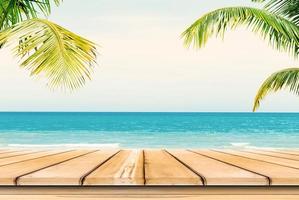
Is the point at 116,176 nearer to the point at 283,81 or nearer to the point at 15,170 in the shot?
the point at 15,170

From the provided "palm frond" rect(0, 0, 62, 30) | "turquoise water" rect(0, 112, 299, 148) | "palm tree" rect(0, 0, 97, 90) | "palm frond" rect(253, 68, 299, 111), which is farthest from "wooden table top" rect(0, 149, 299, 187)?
"turquoise water" rect(0, 112, 299, 148)

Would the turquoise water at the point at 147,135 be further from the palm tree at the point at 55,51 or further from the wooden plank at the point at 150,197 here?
the wooden plank at the point at 150,197

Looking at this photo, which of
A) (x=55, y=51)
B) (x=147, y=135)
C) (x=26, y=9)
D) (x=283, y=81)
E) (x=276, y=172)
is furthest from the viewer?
(x=147, y=135)

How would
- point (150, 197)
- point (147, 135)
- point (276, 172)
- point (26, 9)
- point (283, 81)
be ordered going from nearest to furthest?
point (150, 197)
point (276, 172)
point (26, 9)
point (283, 81)
point (147, 135)

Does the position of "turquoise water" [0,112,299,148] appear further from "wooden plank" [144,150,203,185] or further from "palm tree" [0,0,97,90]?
"wooden plank" [144,150,203,185]

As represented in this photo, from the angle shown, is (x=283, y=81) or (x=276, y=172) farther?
(x=283, y=81)

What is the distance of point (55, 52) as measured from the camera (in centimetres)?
343

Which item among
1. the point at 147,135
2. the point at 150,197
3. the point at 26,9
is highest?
the point at 26,9

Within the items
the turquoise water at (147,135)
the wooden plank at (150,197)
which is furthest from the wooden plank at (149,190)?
the turquoise water at (147,135)

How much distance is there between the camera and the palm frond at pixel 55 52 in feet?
11.0

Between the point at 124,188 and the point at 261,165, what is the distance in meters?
0.89

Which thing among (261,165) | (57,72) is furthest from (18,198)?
(57,72)

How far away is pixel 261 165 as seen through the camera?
8.23 ft

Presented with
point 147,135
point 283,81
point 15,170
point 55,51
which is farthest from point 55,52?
point 147,135
